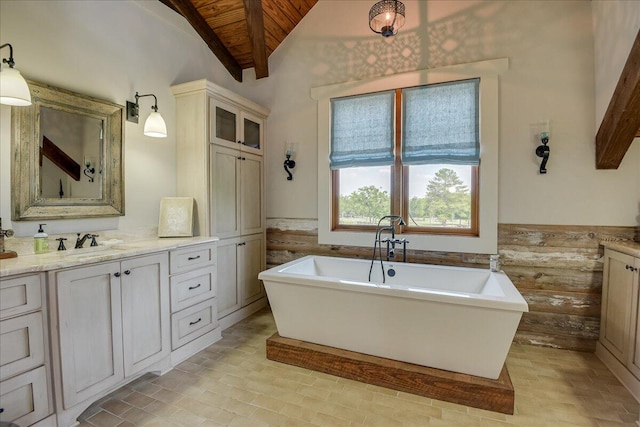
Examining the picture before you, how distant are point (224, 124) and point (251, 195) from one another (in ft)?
2.61

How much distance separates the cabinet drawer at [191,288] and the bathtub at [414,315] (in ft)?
1.99

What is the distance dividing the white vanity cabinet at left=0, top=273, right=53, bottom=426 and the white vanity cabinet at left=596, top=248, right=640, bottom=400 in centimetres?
345

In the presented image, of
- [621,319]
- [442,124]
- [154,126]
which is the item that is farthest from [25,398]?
[621,319]

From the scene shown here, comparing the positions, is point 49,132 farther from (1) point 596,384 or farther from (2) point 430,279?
(1) point 596,384

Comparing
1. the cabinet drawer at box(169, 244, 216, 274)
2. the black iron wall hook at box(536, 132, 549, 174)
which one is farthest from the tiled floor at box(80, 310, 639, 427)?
the black iron wall hook at box(536, 132, 549, 174)

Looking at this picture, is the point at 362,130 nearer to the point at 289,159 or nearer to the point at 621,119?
the point at 289,159

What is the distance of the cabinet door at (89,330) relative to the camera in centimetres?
162

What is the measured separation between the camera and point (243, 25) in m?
3.07

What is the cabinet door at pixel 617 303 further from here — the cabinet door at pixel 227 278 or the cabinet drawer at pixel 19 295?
the cabinet drawer at pixel 19 295

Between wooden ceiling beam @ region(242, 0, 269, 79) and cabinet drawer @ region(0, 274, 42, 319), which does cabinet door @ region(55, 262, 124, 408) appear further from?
wooden ceiling beam @ region(242, 0, 269, 79)

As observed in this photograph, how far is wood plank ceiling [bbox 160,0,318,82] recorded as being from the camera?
2.88m

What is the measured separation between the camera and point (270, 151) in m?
3.58

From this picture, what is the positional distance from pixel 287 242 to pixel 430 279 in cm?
163

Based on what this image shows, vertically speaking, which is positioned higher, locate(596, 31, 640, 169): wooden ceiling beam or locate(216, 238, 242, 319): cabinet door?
locate(596, 31, 640, 169): wooden ceiling beam
